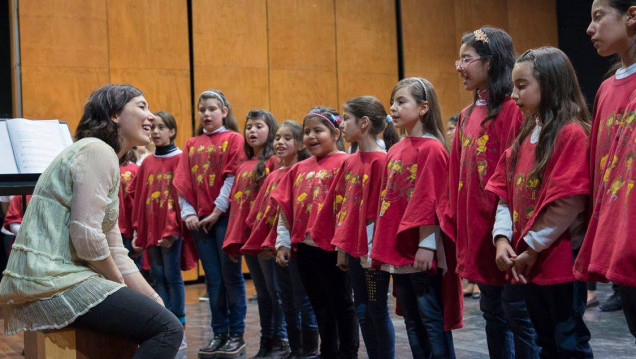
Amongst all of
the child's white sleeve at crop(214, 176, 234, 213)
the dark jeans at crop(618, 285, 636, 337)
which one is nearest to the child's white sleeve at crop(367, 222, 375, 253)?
the dark jeans at crop(618, 285, 636, 337)

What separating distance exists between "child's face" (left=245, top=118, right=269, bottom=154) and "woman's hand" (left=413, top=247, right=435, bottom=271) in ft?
5.86

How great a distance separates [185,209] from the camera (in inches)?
179

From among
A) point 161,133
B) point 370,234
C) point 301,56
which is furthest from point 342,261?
point 301,56

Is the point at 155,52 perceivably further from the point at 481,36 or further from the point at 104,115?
the point at 481,36

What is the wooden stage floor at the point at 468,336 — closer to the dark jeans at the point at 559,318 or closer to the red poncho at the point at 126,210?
the red poncho at the point at 126,210

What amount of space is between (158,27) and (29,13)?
123cm

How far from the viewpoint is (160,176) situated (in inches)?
190

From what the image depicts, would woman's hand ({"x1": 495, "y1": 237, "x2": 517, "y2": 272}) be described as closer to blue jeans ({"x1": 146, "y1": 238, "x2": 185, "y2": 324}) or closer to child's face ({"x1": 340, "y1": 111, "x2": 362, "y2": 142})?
child's face ({"x1": 340, "y1": 111, "x2": 362, "y2": 142})

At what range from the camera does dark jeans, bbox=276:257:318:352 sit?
3.78 meters

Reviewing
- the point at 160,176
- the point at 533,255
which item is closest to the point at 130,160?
the point at 160,176

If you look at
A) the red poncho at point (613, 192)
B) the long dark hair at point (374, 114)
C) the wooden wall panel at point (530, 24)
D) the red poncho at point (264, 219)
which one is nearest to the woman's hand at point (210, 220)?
the red poncho at point (264, 219)

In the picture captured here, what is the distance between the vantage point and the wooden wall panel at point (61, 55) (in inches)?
266

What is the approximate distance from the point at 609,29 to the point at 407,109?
3.67ft

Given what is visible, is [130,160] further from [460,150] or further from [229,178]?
[460,150]
